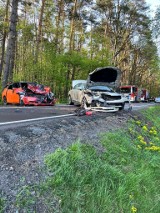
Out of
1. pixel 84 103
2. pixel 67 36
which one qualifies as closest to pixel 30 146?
pixel 84 103

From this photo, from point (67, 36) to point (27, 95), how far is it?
1826 centimetres

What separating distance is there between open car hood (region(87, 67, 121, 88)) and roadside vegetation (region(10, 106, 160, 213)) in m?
8.10

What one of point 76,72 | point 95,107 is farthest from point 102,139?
point 76,72

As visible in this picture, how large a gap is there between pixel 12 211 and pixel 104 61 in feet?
96.4

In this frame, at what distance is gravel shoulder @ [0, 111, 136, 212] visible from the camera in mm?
3839

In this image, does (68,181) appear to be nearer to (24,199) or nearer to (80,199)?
(80,199)

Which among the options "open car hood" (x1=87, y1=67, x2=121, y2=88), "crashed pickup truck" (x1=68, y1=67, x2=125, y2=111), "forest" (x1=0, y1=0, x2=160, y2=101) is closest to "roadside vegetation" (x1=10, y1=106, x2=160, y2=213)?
"crashed pickup truck" (x1=68, y1=67, x2=125, y2=111)

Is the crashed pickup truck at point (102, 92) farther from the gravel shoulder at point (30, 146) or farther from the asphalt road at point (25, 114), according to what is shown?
the gravel shoulder at point (30, 146)

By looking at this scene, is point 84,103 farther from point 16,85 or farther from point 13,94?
point 16,85

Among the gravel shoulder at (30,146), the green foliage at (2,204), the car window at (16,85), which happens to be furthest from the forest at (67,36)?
the green foliage at (2,204)

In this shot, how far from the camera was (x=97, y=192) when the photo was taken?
4383 mm

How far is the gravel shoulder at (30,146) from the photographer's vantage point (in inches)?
151

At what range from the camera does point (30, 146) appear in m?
5.01

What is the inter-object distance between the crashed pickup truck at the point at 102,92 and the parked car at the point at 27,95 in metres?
1.81
